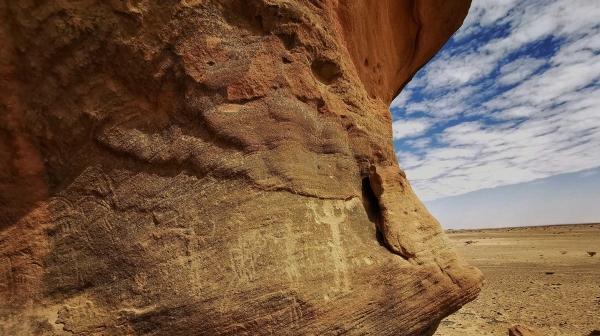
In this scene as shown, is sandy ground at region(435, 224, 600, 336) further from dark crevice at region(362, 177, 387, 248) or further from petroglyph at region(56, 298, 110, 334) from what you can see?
petroglyph at region(56, 298, 110, 334)

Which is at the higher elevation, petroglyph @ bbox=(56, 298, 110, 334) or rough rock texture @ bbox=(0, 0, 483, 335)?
rough rock texture @ bbox=(0, 0, 483, 335)

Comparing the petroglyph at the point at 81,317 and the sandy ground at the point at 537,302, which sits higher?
the petroglyph at the point at 81,317

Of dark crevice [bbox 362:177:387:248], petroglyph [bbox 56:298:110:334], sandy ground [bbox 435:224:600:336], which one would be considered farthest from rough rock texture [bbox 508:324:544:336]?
petroglyph [bbox 56:298:110:334]

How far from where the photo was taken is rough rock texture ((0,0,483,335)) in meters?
3.06

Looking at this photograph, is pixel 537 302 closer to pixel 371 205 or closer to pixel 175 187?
pixel 371 205

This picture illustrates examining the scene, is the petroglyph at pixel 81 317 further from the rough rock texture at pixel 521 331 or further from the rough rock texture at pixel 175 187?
the rough rock texture at pixel 521 331

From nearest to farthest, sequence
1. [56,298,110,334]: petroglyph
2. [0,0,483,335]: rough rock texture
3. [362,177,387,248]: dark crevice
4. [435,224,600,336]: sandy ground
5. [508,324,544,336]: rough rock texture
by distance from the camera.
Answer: [56,298,110,334]: petroglyph → [0,0,483,335]: rough rock texture → [362,177,387,248]: dark crevice → [508,324,544,336]: rough rock texture → [435,224,600,336]: sandy ground

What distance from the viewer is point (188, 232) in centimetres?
317

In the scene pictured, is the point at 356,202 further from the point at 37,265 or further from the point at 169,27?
the point at 37,265

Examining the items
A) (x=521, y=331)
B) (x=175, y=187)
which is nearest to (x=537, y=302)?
(x=521, y=331)

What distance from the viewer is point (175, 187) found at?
3318 millimetres

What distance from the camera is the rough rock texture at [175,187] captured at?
306 cm

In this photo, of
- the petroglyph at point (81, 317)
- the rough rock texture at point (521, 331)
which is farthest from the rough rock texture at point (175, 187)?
the rough rock texture at point (521, 331)

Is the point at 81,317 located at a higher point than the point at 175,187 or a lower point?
lower
